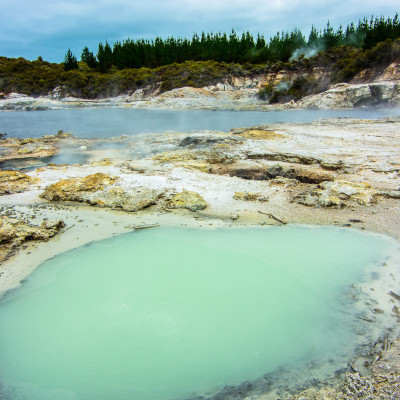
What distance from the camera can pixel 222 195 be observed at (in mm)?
6566

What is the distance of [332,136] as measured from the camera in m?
11.0

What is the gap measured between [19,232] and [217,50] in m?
58.2

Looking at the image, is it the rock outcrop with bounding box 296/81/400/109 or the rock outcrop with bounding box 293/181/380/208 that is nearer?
the rock outcrop with bounding box 293/181/380/208

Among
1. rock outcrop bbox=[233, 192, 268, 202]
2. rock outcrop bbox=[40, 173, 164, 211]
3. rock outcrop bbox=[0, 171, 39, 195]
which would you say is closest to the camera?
rock outcrop bbox=[40, 173, 164, 211]

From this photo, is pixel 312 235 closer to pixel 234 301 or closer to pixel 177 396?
pixel 234 301

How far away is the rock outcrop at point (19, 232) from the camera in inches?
189

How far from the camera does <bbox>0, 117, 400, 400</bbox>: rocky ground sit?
4816mm

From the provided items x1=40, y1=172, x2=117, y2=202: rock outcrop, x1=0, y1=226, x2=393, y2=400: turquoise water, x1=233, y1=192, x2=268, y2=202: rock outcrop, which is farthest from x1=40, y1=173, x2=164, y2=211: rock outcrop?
x1=233, y1=192, x2=268, y2=202: rock outcrop

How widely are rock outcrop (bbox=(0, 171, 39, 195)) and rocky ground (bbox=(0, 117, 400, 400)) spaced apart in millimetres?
20

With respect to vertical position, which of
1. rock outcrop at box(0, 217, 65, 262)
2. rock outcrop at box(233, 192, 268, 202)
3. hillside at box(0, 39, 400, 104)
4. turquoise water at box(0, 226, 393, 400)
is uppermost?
hillside at box(0, 39, 400, 104)

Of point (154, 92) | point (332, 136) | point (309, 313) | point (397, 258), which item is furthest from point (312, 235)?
point (154, 92)

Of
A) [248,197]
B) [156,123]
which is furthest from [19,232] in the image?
[156,123]

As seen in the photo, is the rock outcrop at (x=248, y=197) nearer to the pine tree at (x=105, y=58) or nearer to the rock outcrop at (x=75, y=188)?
the rock outcrop at (x=75, y=188)

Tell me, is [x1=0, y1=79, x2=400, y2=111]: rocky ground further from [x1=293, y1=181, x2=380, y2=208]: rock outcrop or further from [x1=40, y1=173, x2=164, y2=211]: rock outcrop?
[x1=40, y1=173, x2=164, y2=211]: rock outcrop
